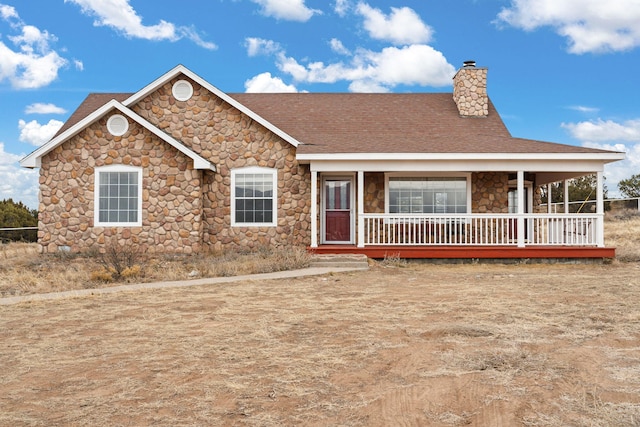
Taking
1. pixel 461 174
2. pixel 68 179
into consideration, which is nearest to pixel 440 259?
pixel 461 174

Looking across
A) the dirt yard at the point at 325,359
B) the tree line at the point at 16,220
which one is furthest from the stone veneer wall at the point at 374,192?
the tree line at the point at 16,220

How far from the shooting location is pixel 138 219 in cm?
1570

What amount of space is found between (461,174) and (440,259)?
10.4 feet

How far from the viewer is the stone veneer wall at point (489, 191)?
17109 mm

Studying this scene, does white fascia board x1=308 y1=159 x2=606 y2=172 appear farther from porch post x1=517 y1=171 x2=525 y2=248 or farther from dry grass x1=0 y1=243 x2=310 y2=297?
dry grass x1=0 y1=243 x2=310 y2=297

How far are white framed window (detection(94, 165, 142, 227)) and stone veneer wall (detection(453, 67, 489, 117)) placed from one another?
11.0m

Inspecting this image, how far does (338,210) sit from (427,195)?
111 inches

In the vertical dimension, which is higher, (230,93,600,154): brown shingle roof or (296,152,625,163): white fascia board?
(230,93,600,154): brown shingle roof

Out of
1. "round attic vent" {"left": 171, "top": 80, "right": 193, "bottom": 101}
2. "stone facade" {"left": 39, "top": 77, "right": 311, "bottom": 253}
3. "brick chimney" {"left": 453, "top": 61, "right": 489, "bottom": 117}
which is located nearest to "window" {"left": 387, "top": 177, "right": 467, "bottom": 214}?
"brick chimney" {"left": 453, "top": 61, "right": 489, "bottom": 117}

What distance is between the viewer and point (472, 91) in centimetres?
1925

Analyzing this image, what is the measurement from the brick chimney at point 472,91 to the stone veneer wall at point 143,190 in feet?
31.6

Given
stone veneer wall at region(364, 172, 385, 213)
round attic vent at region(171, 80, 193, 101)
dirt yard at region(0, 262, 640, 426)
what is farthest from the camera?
stone veneer wall at region(364, 172, 385, 213)

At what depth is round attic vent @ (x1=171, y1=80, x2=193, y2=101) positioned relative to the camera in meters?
16.6

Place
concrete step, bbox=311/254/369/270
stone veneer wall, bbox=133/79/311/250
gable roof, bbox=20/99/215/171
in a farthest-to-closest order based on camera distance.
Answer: stone veneer wall, bbox=133/79/311/250, gable roof, bbox=20/99/215/171, concrete step, bbox=311/254/369/270
